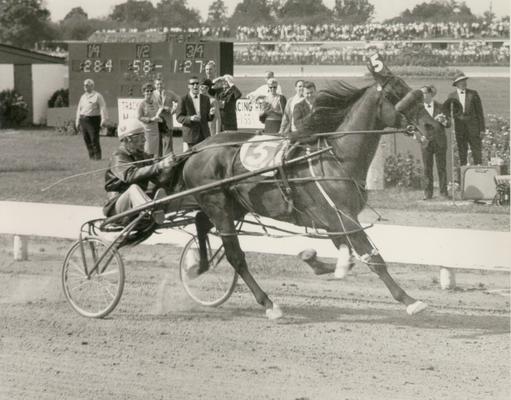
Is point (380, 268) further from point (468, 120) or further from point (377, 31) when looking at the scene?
point (377, 31)

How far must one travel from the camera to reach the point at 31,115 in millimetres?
21922

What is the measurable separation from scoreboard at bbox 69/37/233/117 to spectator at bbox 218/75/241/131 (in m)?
3.99

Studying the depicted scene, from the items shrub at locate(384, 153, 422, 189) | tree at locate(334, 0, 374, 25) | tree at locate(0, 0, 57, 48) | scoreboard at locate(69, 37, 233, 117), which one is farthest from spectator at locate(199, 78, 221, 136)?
tree at locate(0, 0, 57, 48)

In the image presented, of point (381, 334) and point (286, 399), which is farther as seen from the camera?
point (381, 334)

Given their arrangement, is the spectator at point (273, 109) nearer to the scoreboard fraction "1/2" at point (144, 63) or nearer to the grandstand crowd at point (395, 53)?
the grandstand crowd at point (395, 53)

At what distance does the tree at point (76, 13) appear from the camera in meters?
16.0

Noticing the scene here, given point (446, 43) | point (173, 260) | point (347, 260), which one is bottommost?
point (173, 260)

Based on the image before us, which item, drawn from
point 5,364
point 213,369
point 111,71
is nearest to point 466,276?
point 213,369

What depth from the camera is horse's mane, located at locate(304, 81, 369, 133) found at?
7.22 m

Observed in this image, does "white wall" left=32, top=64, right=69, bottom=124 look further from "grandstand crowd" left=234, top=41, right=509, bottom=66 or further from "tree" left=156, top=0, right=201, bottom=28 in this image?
"grandstand crowd" left=234, top=41, right=509, bottom=66

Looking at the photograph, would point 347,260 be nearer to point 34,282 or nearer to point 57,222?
point 34,282

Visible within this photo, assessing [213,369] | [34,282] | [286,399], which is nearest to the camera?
[286,399]

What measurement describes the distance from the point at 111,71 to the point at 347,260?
11852 millimetres

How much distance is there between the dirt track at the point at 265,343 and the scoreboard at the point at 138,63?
7.85 metres
